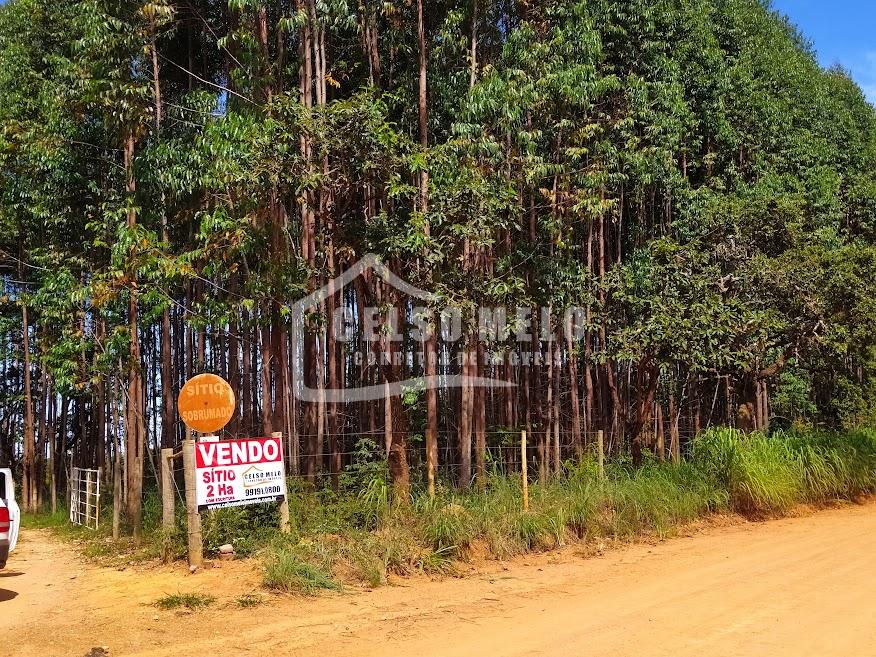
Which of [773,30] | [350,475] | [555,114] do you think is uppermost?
[773,30]

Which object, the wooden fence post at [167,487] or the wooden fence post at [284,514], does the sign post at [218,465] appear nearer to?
the wooden fence post at [284,514]

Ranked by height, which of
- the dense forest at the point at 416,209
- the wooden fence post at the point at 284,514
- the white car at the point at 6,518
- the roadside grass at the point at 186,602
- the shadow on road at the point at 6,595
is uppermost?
the dense forest at the point at 416,209

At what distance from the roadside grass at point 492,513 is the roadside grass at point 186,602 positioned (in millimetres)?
603

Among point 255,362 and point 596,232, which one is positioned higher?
point 596,232

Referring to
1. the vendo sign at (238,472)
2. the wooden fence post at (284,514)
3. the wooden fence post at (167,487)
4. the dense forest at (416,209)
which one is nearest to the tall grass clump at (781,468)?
the dense forest at (416,209)

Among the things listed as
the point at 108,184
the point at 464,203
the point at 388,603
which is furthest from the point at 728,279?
the point at 108,184

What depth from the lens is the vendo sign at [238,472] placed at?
332 inches

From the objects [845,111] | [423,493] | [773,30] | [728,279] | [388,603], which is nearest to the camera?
[388,603]

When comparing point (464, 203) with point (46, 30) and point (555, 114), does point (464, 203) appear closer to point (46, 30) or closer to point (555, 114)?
point (555, 114)

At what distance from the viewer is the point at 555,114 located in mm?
14000

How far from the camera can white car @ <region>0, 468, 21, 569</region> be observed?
24.5 ft

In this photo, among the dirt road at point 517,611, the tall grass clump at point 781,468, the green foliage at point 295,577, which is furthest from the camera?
the tall grass clump at point 781,468

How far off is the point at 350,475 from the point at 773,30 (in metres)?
17.5

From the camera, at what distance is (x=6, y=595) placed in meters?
8.02
